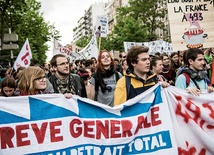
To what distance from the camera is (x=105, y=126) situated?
13.2ft

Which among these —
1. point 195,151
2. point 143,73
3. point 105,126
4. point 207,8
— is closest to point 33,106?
point 105,126

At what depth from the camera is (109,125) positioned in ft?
13.2

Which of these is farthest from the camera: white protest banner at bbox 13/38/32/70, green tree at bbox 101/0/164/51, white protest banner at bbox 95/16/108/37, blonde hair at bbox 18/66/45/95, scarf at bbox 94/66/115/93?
green tree at bbox 101/0/164/51

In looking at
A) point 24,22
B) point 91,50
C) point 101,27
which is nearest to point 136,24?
point 24,22

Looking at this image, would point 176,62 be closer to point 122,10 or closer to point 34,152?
point 34,152

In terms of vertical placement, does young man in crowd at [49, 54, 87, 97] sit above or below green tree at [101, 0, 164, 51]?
below

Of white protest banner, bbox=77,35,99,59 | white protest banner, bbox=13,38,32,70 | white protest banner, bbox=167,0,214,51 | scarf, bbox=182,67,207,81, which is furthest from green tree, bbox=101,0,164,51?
scarf, bbox=182,67,207,81

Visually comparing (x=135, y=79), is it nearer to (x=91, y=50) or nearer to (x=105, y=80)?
(x=105, y=80)

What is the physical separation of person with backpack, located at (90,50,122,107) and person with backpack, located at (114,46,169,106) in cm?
126

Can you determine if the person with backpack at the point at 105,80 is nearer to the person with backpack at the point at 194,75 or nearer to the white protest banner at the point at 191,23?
the person with backpack at the point at 194,75

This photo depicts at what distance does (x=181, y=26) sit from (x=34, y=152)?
13.9 feet

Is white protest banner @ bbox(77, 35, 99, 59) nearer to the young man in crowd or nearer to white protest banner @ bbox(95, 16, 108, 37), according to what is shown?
white protest banner @ bbox(95, 16, 108, 37)

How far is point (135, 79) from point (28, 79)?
4.07ft

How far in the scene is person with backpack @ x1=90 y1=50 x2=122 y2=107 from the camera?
574 cm
